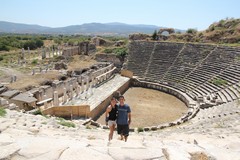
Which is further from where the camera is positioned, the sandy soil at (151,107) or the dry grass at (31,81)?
the dry grass at (31,81)

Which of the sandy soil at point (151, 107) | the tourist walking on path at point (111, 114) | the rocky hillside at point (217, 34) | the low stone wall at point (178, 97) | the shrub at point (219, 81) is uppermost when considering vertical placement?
the rocky hillside at point (217, 34)

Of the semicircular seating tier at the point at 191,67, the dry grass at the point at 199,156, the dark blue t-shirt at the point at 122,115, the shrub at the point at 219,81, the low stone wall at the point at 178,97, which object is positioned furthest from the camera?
the shrub at the point at 219,81

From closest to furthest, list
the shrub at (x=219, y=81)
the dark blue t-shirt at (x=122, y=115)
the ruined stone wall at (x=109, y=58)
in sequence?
the dark blue t-shirt at (x=122, y=115)
the shrub at (x=219, y=81)
the ruined stone wall at (x=109, y=58)

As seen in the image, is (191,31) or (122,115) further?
(191,31)

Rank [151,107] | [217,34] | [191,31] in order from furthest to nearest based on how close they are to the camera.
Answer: [191,31] → [217,34] → [151,107]

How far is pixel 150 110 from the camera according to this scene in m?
20.0

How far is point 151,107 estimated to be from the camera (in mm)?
20750

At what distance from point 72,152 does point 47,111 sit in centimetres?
1285

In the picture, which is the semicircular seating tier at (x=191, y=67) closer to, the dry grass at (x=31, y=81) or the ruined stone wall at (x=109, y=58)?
the ruined stone wall at (x=109, y=58)

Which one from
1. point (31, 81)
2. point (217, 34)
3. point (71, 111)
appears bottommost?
point (31, 81)

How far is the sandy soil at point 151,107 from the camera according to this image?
17.9 m

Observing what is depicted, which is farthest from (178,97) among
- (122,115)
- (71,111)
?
(122,115)

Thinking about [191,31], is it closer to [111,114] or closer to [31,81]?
[31,81]

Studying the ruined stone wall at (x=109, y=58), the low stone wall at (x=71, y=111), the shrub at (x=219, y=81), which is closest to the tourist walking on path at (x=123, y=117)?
the low stone wall at (x=71, y=111)
